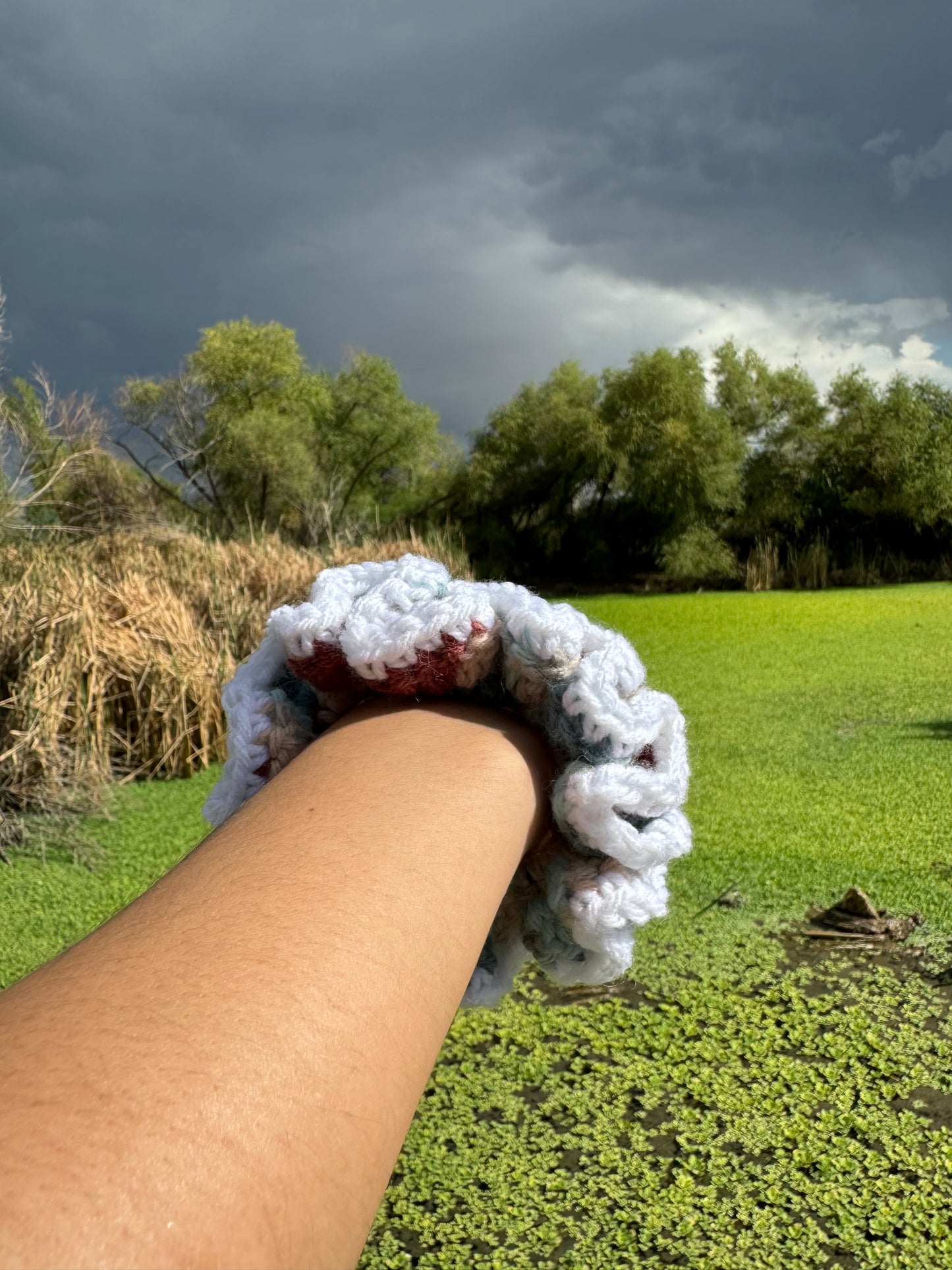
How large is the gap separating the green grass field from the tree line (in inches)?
205

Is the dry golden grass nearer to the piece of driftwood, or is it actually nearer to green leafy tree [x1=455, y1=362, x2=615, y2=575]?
the piece of driftwood

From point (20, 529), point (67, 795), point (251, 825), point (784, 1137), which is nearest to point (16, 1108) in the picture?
point (251, 825)

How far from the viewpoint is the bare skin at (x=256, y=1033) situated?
27cm

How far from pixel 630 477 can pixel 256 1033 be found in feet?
Answer: 34.6

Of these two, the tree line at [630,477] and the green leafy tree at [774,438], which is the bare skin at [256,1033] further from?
the green leafy tree at [774,438]

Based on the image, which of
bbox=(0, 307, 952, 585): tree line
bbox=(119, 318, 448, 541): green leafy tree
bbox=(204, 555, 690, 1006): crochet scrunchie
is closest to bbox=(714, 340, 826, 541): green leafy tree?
bbox=(0, 307, 952, 585): tree line

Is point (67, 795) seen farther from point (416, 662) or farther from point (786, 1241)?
point (416, 662)

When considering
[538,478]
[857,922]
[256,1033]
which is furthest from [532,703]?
[538,478]

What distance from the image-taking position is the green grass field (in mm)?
1202

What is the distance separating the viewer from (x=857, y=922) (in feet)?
6.24

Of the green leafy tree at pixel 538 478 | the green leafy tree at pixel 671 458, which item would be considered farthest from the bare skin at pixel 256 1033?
the green leafy tree at pixel 538 478

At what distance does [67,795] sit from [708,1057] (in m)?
2.10

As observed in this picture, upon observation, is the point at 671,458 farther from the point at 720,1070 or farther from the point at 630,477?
the point at 720,1070

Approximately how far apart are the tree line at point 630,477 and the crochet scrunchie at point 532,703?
22.0ft
